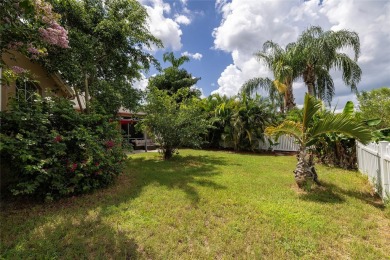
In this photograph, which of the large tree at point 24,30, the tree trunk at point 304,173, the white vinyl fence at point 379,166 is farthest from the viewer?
the tree trunk at point 304,173

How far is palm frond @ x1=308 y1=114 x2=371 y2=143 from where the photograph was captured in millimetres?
4410

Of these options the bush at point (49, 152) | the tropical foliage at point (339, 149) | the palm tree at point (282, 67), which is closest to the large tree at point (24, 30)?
the bush at point (49, 152)

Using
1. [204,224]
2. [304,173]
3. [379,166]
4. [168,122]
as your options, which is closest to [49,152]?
[204,224]

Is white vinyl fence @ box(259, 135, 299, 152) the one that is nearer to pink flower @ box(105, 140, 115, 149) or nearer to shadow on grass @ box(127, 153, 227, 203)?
shadow on grass @ box(127, 153, 227, 203)

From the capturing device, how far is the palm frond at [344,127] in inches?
174

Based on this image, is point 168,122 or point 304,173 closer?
point 304,173

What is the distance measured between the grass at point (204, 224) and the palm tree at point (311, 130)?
19.9 inches

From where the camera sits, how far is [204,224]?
3.60 m

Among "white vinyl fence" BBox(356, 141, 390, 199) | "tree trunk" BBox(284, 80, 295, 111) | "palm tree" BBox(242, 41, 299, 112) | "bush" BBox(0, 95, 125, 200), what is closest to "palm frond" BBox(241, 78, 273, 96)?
"palm tree" BBox(242, 41, 299, 112)

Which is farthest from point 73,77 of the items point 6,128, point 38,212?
point 38,212

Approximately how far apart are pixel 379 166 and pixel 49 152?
725cm

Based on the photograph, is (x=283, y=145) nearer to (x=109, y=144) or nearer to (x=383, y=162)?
(x=383, y=162)

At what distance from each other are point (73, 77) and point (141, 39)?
3263 mm

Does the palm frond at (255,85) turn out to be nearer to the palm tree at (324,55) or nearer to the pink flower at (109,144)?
the palm tree at (324,55)
